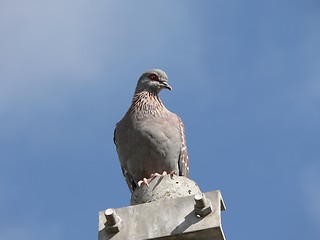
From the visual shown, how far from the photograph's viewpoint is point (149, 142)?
9.95 metres

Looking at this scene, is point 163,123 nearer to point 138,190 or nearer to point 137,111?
point 137,111

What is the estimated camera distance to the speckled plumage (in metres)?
9.91

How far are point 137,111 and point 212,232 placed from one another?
10.7ft

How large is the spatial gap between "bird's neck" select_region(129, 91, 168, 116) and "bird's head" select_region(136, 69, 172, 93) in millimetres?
87

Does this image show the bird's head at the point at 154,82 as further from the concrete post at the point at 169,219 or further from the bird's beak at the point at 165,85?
the concrete post at the point at 169,219

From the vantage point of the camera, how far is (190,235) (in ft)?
25.0

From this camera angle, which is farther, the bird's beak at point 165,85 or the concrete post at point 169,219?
the bird's beak at point 165,85

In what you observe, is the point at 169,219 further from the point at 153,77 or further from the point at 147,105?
the point at 153,77

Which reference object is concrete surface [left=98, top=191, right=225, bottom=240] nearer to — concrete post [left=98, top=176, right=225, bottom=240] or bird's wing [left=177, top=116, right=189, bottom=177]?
concrete post [left=98, top=176, right=225, bottom=240]

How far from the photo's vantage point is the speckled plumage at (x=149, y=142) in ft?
32.5

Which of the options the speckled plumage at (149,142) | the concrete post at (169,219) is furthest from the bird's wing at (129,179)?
the concrete post at (169,219)

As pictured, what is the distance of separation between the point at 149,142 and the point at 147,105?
83cm

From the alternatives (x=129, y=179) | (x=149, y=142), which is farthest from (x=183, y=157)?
(x=129, y=179)

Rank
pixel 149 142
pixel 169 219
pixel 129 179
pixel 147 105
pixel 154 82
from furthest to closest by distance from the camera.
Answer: pixel 154 82, pixel 147 105, pixel 129 179, pixel 149 142, pixel 169 219
